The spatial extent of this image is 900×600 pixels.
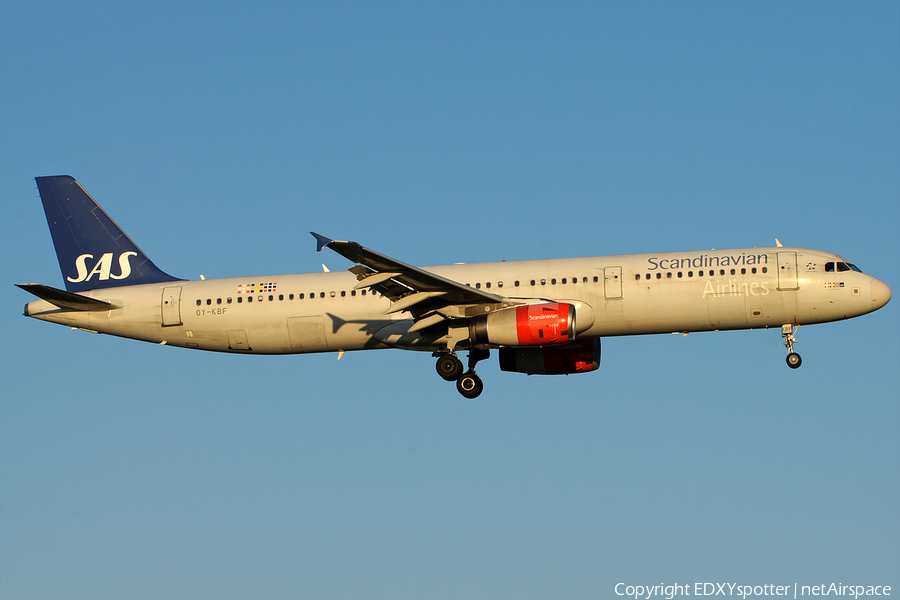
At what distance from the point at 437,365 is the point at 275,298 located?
6.69 meters

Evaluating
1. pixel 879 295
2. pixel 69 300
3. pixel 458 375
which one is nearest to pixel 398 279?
pixel 458 375

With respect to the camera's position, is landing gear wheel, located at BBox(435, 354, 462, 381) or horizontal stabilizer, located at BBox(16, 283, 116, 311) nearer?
horizontal stabilizer, located at BBox(16, 283, 116, 311)

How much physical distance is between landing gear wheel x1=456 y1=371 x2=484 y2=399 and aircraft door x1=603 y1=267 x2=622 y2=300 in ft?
19.7

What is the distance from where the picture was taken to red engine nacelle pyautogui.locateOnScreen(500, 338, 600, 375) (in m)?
41.8

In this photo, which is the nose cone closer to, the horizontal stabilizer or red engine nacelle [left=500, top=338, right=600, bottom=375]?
red engine nacelle [left=500, top=338, right=600, bottom=375]

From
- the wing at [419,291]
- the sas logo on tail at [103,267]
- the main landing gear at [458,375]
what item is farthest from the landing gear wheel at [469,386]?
the sas logo on tail at [103,267]

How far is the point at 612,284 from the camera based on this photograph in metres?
38.4

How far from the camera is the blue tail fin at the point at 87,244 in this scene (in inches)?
1736

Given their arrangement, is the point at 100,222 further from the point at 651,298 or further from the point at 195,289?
the point at 651,298

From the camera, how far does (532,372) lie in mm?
42500

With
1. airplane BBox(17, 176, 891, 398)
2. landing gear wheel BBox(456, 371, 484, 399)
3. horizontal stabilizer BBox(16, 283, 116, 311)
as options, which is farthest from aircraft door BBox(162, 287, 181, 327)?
landing gear wheel BBox(456, 371, 484, 399)

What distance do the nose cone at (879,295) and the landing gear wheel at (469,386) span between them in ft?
47.0

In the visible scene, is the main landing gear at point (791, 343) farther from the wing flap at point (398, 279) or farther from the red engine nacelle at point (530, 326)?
the wing flap at point (398, 279)

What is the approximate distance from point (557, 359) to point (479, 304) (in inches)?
210
